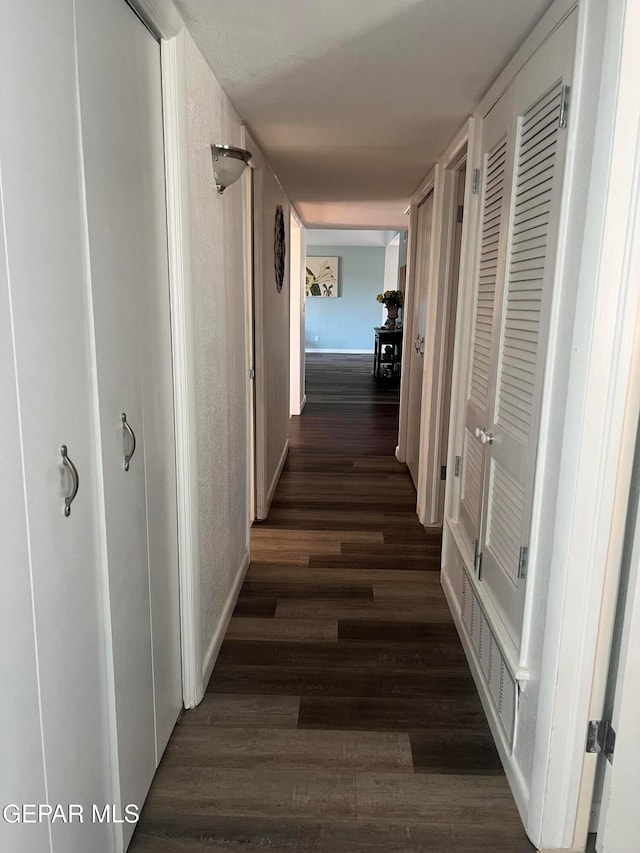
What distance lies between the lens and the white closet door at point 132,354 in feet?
4.11

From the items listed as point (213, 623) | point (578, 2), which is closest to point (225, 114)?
point (578, 2)

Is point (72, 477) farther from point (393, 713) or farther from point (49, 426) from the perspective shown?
point (393, 713)

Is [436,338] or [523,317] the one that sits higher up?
[523,317]

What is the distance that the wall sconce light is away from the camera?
2.05 metres

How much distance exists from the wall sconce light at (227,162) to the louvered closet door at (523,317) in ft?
2.97

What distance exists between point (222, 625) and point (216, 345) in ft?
3.64

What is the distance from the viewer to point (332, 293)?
40.7 feet

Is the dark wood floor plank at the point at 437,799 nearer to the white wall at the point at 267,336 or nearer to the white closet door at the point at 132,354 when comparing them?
the white closet door at the point at 132,354

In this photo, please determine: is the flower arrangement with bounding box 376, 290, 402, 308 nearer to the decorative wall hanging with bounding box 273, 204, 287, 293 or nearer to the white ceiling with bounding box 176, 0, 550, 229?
the decorative wall hanging with bounding box 273, 204, 287, 293

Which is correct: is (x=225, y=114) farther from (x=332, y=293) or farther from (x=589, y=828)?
(x=332, y=293)

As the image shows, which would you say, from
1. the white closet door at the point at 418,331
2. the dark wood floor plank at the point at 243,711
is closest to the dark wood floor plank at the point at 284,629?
the dark wood floor plank at the point at 243,711

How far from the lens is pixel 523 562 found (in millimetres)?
1689

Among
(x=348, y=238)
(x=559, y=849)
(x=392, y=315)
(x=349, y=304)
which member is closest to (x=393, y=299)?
(x=392, y=315)

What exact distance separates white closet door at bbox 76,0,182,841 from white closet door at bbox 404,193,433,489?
8.44 ft
